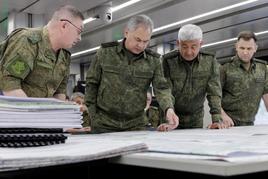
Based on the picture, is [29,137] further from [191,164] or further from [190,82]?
[190,82]

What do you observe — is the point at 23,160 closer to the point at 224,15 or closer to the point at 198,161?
the point at 198,161

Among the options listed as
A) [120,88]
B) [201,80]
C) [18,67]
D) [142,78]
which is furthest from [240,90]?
[18,67]

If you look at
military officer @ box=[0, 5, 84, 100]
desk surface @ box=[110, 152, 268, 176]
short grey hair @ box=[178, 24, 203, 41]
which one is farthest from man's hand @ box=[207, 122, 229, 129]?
desk surface @ box=[110, 152, 268, 176]

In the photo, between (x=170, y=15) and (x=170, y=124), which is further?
(x=170, y=15)

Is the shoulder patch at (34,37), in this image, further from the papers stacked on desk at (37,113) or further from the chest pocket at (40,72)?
the papers stacked on desk at (37,113)

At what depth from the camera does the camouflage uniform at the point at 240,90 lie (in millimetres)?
3111

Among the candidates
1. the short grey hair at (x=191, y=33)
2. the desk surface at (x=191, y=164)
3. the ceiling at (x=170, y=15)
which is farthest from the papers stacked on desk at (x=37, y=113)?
the ceiling at (x=170, y=15)

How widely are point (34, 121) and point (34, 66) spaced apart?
1.14 metres

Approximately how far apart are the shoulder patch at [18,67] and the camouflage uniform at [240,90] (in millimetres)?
1711

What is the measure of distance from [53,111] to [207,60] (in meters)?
1.91

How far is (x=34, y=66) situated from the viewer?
2.05 metres

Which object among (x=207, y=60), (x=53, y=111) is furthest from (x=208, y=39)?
(x=53, y=111)

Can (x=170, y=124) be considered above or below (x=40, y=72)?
below

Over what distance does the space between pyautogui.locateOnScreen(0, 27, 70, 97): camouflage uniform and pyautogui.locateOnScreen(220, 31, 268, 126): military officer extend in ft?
4.52
